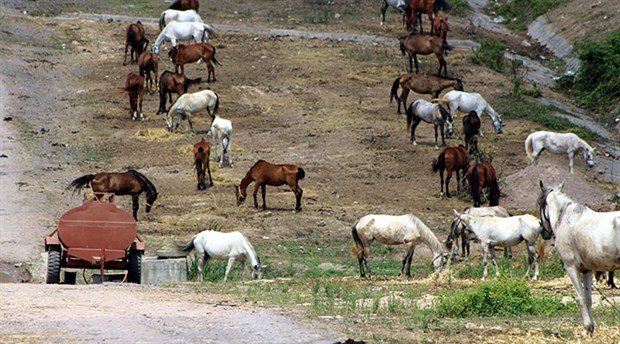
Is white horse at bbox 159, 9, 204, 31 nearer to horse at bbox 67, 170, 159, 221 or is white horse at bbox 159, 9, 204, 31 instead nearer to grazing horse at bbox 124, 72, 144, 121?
grazing horse at bbox 124, 72, 144, 121

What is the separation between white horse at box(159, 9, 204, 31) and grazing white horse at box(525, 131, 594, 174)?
17006mm

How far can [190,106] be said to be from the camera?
109 feet

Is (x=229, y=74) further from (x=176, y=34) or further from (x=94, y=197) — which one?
(x=94, y=197)

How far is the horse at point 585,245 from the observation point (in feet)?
38.7

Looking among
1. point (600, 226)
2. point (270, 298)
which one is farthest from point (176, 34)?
point (600, 226)

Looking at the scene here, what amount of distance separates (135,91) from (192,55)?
4.74m

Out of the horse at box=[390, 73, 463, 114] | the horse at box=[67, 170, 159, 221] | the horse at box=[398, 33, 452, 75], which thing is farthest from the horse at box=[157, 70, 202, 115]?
the horse at box=[67, 170, 159, 221]

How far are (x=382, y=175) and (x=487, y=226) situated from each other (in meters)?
9.46

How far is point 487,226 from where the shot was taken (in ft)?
67.1

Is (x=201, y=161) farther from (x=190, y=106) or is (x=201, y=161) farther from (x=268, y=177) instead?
(x=190, y=106)

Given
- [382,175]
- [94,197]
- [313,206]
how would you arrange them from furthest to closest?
[382,175], [313,206], [94,197]

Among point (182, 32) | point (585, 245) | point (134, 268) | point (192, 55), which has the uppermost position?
point (182, 32)

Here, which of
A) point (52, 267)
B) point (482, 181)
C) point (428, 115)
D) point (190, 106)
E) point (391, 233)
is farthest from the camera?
point (190, 106)

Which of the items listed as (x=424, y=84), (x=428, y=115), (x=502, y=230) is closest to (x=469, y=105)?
(x=428, y=115)
